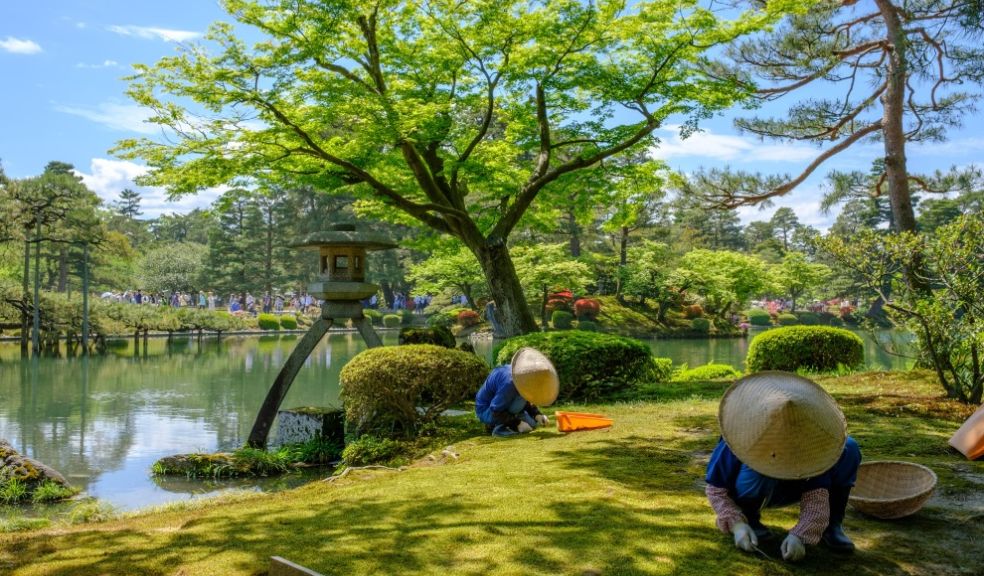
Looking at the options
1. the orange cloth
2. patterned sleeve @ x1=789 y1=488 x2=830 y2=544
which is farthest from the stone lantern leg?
patterned sleeve @ x1=789 y1=488 x2=830 y2=544

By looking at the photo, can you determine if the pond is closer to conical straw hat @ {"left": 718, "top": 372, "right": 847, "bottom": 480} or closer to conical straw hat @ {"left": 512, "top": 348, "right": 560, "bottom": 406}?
conical straw hat @ {"left": 512, "top": 348, "right": 560, "bottom": 406}

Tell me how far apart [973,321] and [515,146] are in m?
7.83

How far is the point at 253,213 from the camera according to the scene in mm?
46125

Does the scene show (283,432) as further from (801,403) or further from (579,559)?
(801,403)

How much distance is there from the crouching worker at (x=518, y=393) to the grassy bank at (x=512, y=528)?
0.63 meters

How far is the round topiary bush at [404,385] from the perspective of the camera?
731 centimetres

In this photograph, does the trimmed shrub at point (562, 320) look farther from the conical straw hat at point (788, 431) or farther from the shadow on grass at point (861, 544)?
the conical straw hat at point (788, 431)

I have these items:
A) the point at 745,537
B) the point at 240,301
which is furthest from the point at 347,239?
the point at 240,301

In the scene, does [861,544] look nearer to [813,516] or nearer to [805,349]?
[813,516]

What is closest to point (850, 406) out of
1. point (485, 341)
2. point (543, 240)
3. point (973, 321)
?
point (973, 321)

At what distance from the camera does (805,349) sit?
12219 millimetres

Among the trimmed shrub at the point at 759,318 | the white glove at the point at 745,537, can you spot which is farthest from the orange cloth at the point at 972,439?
the trimmed shrub at the point at 759,318

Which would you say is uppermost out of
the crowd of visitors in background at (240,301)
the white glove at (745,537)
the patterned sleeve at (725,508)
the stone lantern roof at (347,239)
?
the stone lantern roof at (347,239)

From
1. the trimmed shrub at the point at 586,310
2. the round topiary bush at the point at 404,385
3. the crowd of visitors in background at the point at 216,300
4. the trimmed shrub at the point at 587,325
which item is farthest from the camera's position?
the crowd of visitors in background at the point at 216,300
